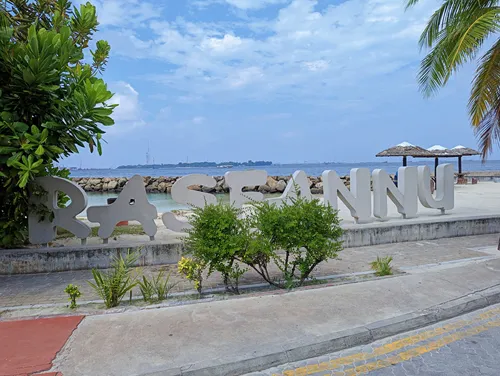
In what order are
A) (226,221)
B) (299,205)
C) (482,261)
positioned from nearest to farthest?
(226,221) → (299,205) → (482,261)

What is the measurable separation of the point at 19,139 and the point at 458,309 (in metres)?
7.39

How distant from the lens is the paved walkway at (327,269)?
641 centimetres

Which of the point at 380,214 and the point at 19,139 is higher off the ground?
the point at 19,139

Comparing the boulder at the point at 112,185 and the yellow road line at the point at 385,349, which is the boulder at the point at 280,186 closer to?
the boulder at the point at 112,185

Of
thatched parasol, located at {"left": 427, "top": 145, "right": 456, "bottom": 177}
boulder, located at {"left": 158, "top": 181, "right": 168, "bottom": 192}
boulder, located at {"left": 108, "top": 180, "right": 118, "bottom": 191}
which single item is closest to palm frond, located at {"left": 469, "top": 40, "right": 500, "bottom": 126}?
thatched parasol, located at {"left": 427, "top": 145, "right": 456, "bottom": 177}

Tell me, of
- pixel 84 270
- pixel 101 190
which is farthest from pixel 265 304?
pixel 101 190

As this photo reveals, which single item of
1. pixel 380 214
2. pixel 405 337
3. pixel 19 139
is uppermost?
pixel 19 139

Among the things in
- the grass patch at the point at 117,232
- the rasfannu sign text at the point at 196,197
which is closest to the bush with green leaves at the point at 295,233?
the rasfannu sign text at the point at 196,197

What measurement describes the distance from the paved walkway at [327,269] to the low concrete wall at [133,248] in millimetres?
199

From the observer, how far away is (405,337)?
4703 mm

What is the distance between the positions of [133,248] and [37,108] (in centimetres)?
325

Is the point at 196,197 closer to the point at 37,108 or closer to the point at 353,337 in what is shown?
the point at 37,108

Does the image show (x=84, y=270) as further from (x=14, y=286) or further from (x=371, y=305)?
(x=371, y=305)

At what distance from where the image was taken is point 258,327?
15.4ft
